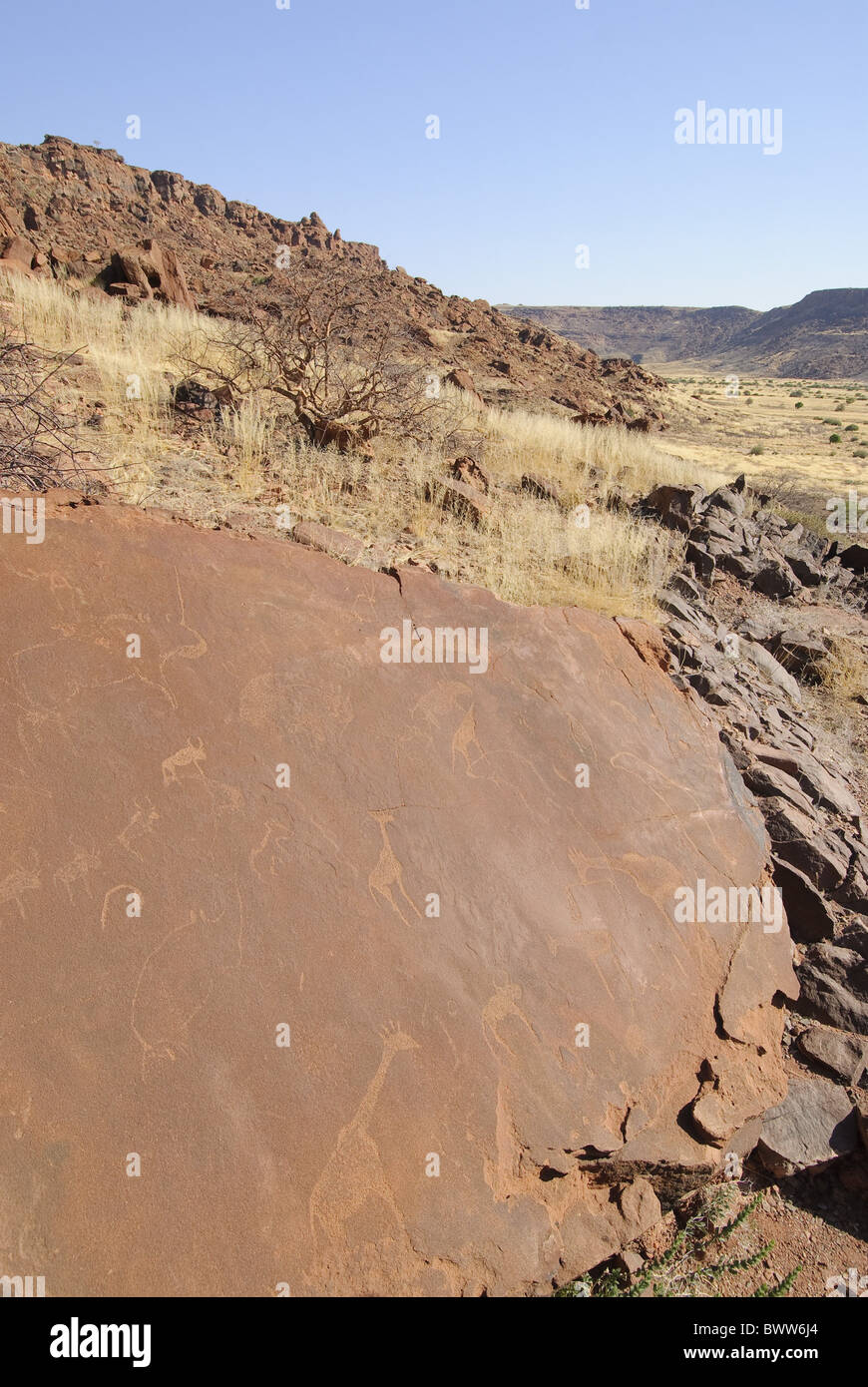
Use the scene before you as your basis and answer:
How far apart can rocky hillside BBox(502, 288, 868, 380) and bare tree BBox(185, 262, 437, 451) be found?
58.4m

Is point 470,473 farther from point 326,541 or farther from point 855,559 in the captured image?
point 855,559

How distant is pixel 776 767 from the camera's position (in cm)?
383

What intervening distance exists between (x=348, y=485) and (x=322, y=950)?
425 cm

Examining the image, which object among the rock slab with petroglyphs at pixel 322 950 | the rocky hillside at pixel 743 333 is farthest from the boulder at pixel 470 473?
the rocky hillside at pixel 743 333

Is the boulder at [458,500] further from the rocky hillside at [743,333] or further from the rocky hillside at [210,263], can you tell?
the rocky hillside at [743,333]

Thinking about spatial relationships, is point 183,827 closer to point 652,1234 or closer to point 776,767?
point 652,1234

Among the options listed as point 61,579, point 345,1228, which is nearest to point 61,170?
point 61,579

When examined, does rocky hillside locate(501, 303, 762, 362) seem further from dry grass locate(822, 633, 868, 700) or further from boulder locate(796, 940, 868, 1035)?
boulder locate(796, 940, 868, 1035)

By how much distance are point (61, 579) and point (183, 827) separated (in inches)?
32.5

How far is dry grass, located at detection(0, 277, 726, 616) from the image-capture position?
4.84 metres

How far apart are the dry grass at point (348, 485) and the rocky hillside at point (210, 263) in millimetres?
2254

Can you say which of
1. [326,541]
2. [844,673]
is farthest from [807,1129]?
[844,673]

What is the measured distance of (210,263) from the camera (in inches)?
759

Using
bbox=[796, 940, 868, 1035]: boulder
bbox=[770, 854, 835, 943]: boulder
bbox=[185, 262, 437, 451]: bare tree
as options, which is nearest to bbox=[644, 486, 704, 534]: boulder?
bbox=[185, 262, 437, 451]: bare tree
